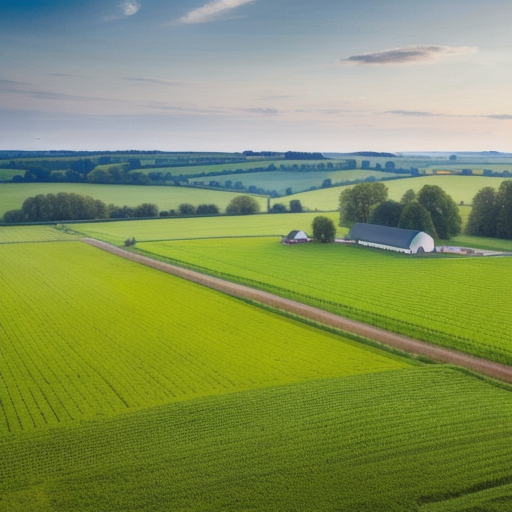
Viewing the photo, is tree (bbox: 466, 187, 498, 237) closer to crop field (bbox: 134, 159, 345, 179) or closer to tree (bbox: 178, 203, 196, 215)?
tree (bbox: 178, 203, 196, 215)

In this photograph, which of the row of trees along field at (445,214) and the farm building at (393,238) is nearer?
the farm building at (393,238)

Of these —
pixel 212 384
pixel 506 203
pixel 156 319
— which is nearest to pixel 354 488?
pixel 212 384

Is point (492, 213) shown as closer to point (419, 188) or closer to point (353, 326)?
point (419, 188)

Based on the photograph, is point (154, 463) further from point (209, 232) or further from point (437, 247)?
point (209, 232)

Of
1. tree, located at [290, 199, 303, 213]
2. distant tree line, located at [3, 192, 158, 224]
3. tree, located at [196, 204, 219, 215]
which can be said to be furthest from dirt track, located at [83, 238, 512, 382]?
tree, located at [290, 199, 303, 213]

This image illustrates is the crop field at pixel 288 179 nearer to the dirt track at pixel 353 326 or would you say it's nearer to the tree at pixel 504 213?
the tree at pixel 504 213

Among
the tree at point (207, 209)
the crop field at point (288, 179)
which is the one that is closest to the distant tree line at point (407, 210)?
the tree at point (207, 209)
